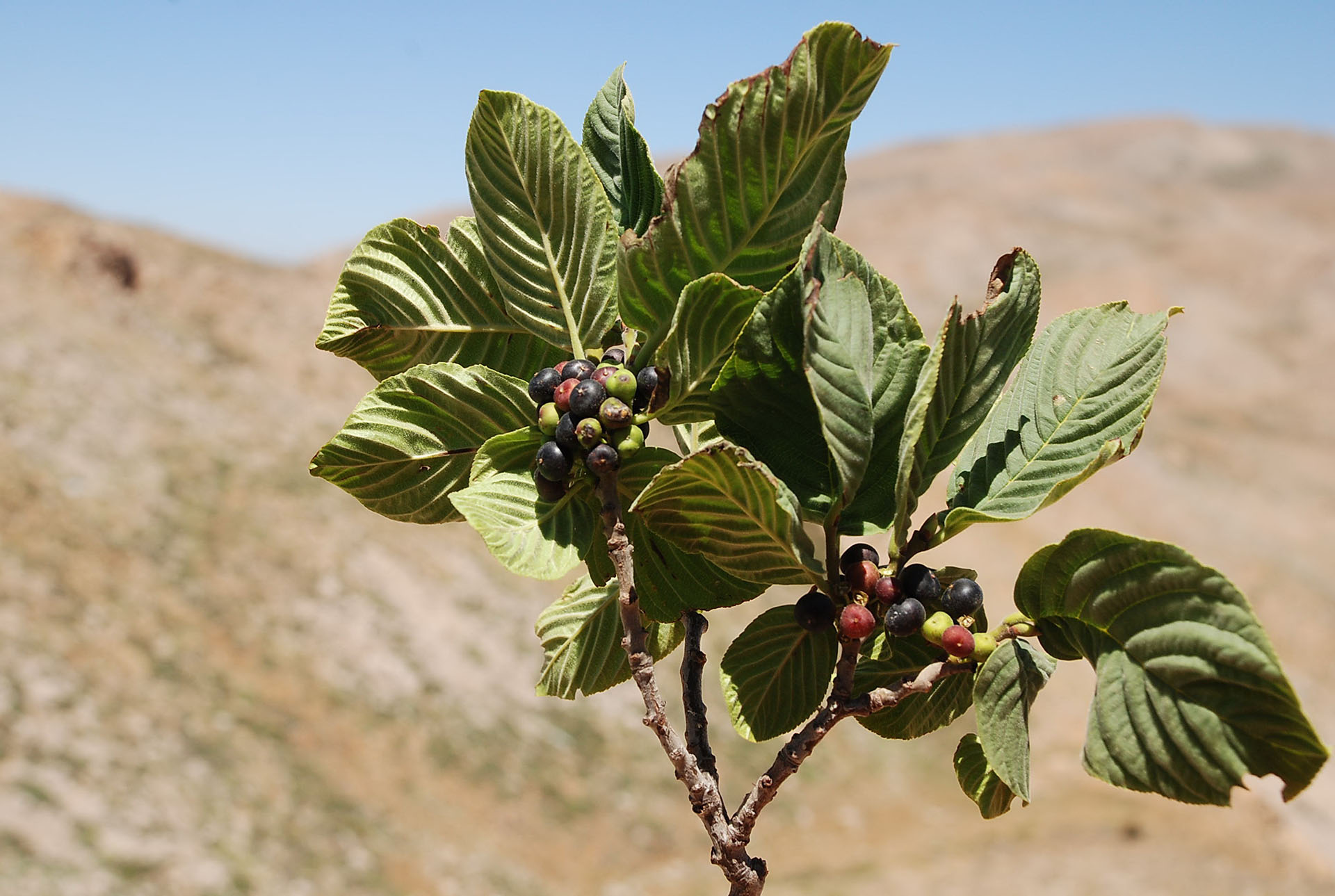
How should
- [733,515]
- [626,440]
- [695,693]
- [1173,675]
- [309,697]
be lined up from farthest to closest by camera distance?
[309,697] < [695,693] < [626,440] < [733,515] < [1173,675]

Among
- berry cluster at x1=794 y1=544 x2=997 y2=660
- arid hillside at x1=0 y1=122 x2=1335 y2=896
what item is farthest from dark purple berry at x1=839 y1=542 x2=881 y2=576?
arid hillside at x1=0 y1=122 x2=1335 y2=896

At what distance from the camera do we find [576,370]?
1160 mm

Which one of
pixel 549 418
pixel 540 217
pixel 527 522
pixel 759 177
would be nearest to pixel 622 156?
pixel 540 217

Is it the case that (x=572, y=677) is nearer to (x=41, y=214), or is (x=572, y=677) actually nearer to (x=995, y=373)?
(x=995, y=373)

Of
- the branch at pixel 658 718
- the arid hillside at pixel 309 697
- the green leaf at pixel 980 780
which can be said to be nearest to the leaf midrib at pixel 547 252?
the branch at pixel 658 718

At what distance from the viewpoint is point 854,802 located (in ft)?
37.4

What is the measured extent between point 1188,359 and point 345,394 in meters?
24.1

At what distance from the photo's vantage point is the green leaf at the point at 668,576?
1.21 meters

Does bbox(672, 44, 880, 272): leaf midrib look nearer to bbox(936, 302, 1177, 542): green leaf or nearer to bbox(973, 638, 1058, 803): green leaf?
bbox(936, 302, 1177, 542): green leaf

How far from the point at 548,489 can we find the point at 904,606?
1.41ft

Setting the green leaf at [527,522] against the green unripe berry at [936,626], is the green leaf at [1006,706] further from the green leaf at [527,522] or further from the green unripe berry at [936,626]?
the green leaf at [527,522]

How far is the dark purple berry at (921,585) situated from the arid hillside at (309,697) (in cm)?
736

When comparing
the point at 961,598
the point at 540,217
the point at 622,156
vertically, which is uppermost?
the point at 622,156

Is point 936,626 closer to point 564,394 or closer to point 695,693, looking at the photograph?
point 695,693
